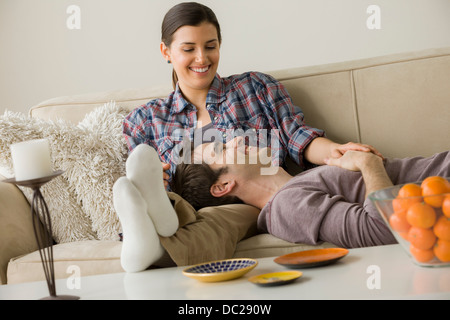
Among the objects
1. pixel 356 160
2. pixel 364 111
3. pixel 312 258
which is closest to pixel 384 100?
pixel 364 111

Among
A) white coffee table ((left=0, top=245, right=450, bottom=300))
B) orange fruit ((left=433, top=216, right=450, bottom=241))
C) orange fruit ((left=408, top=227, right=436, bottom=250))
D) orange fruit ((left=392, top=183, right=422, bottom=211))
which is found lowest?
white coffee table ((left=0, top=245, right=450, bottom=300))

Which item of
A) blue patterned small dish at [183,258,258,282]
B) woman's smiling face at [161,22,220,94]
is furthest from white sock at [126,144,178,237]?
woman's smiling face at [161,22,220,94]

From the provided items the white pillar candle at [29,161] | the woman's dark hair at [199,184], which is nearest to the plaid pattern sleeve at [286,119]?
the woman's dark hair at [199,184]

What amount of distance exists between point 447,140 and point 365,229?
688 mm

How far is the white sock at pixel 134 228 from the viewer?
1.32 m

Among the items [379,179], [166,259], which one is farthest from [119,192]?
[379,179]

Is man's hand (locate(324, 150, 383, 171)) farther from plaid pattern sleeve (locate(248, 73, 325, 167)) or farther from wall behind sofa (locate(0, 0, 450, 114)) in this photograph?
wall behind sofa (locate(0, 0, 450, 114))

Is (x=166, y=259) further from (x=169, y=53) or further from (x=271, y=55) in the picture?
(x=271, y=55)

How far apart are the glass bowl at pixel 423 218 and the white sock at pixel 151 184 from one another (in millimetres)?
549

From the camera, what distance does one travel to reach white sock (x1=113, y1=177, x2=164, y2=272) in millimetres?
1321

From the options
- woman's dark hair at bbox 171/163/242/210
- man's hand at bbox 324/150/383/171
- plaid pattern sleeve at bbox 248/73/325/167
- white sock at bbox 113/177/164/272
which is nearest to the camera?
white sock at bbox 113/177/164/272

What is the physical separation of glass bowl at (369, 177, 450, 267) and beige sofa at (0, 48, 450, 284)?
620 mm

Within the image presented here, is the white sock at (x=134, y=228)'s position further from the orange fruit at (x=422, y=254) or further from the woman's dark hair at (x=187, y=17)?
the woman's dark hair at (x=187, y=17)

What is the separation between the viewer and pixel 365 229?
141 cm
